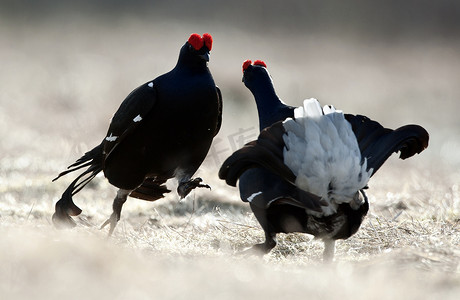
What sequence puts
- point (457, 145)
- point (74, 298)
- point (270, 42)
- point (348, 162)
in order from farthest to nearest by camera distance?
point (270, 42) → point (457, 145) → point (348, 162) → point (74, 298)

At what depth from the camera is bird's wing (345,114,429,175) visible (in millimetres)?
4465

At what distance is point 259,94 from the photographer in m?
5.05

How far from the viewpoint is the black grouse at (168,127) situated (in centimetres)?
504

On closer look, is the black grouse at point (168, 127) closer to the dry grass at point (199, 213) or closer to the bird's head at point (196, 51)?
the bird's head at point (196, 51)

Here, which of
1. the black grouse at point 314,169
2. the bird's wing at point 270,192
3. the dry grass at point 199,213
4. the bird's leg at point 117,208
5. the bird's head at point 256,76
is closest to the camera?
the dry grass at point 199,213

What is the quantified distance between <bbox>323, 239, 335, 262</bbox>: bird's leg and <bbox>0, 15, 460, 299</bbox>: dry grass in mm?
63

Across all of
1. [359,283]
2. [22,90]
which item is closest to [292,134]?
[359,283]

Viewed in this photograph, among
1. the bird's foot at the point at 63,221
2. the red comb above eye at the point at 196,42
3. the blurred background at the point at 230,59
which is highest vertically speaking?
the red comb above eye at the point at 196,42

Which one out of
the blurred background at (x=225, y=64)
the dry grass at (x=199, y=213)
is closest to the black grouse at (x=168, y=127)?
the dry grass at (x=199, y=213)

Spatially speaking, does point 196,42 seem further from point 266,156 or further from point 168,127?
point 266,156

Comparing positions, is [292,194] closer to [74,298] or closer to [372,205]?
[74,298]

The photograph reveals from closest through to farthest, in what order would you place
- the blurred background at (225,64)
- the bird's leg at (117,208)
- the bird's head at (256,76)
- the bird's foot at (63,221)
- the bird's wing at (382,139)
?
1. the bird's wing at (382,139)
2. the bird's head at (256,76)
3. the bird's foot at (63,221)
4. the bird's leg at (117,208)
5. the blurred background at (225,64)

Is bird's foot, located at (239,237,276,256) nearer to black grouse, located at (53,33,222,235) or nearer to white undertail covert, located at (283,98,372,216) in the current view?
white undertail covert, located at (283,98,372,216)

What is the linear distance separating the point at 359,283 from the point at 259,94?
1.78 metres
